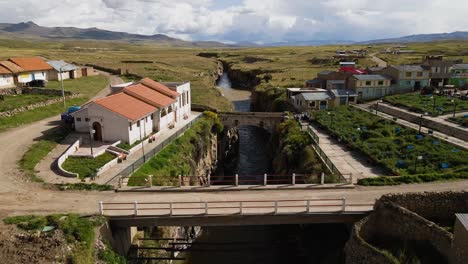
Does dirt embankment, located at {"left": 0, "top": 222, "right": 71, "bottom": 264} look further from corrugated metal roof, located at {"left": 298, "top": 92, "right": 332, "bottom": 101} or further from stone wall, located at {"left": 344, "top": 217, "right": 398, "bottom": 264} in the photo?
corrugated metal roof, located at {"left": 298, "top": 92, "right": 332, "bottom": 101}

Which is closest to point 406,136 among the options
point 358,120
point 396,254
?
point 358,120

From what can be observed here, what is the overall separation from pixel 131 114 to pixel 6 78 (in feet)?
136

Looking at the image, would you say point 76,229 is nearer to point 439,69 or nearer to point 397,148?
point 397,148

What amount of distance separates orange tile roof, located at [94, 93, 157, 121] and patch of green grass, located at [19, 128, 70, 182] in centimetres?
676

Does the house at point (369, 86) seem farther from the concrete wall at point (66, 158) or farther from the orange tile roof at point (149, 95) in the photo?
the concrete wall at point (66, 158)

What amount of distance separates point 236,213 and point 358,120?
38.7m

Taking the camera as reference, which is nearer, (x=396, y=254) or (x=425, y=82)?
(x=396, y=254)

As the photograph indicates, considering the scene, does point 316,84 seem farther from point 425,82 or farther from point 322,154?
point 322,154

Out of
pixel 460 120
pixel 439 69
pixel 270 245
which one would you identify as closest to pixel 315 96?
pixel 460 120

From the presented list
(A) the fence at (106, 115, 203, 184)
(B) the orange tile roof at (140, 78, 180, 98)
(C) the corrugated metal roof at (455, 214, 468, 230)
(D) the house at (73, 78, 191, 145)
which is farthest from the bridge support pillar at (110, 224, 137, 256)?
(B) the orange tile roof at (140, 78, 180, 98)

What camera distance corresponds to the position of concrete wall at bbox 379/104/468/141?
160ft

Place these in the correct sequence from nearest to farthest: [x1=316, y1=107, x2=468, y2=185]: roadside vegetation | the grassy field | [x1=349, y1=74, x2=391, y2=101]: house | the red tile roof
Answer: [x1=316, y1=107, x2=468, y2=185]: roadside vegetation, the grassy field, the red tile roof, [x1=349, y1=74, x2=391, y2=101]: house

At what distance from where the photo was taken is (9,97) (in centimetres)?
6297

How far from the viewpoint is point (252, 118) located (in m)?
65.0
